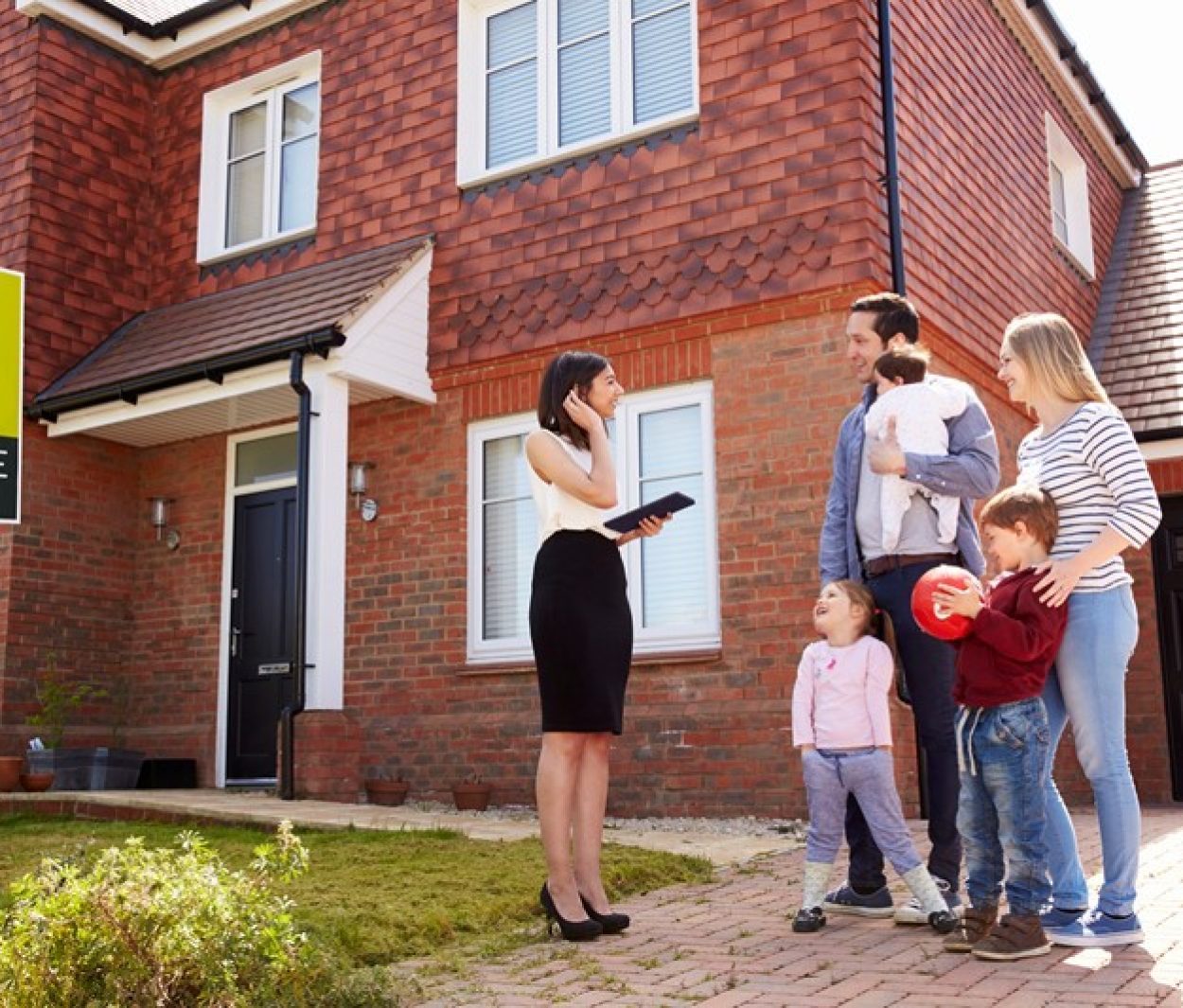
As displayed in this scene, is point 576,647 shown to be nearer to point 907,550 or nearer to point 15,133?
point 907,550

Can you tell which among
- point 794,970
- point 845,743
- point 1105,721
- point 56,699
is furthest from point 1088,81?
point 794,970

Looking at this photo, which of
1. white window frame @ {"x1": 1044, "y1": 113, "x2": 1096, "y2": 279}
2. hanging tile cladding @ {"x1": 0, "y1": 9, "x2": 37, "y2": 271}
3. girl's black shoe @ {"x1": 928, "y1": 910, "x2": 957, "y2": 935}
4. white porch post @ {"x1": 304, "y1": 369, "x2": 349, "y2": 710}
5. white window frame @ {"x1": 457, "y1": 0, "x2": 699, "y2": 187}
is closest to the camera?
girl's black shoe @ {"x1": 928, "y1": 910, "x2": 957, "y2": 935}

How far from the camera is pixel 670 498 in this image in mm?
4266

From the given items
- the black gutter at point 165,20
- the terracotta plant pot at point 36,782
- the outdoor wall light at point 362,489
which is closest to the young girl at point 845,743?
the outdoor wall light at point 362,489

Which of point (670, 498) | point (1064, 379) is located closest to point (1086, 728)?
point (1064, 379)

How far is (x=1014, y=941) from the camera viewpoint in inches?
142

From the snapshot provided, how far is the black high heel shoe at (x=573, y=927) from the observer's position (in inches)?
161

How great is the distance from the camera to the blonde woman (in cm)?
376

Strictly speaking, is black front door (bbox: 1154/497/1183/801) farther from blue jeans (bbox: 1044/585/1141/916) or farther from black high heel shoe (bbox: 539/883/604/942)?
black high heel shoe (bbox: 539/883/604/942)

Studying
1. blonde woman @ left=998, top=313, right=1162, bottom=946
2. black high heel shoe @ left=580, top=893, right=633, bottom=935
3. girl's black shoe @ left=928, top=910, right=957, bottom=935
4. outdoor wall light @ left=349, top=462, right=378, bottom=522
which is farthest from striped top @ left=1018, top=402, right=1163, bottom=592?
outdoor wall light @ left=349, top=462, right=378, bottom=522

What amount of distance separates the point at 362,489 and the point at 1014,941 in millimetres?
6814

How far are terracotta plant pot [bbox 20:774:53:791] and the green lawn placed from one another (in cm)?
261

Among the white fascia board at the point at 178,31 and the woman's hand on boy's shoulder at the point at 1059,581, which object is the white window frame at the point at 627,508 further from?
the woman's hand on boy's shoulder at the point at 1059,581

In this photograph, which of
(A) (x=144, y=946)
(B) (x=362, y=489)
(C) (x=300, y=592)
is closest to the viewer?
(A) (x=144, y=946)
